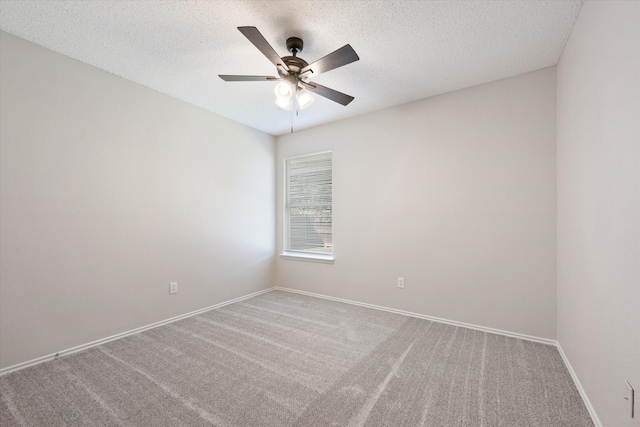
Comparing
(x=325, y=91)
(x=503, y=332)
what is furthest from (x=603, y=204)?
(x=325, y=91)

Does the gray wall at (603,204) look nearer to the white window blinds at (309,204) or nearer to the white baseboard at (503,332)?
the white baseboard at (503,332)

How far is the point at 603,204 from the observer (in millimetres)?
1454

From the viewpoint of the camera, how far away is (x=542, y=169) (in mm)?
2482

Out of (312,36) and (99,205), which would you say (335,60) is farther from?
(99,205)

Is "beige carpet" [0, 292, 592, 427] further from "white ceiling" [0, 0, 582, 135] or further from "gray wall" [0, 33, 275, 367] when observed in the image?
"white ceiling" [0, 0, 582, 135]

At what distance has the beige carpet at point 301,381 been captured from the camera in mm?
1562

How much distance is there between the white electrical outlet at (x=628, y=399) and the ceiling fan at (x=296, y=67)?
2157mm

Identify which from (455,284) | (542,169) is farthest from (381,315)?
(542,169)

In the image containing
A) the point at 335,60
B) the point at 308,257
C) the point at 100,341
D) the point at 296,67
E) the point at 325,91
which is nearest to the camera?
the point at 335,60

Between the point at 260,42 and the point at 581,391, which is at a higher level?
the point at 260,42

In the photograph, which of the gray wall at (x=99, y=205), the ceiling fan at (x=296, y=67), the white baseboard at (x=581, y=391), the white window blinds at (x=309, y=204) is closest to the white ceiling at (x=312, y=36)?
the ceiling fan at (x=296, y=67)

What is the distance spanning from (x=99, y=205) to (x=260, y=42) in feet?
6.98

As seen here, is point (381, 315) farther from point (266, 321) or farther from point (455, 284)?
point (266, 321)

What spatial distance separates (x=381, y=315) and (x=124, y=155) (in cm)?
325
